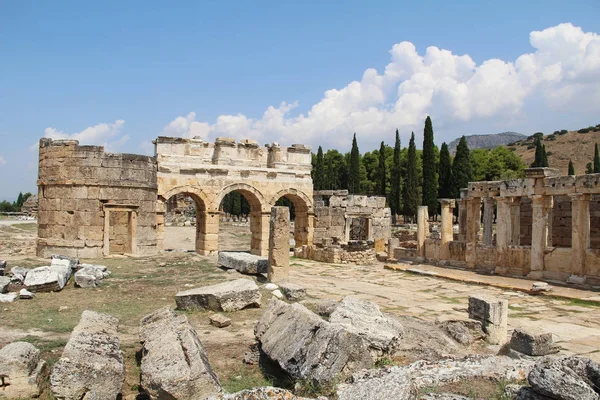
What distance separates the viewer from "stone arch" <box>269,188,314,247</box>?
82.4ft

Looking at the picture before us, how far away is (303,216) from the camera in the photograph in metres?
25.6

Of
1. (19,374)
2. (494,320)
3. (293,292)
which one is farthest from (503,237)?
(19,374)

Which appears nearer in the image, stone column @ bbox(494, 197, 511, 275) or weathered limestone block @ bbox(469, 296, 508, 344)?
weathered limestone block @ bbox(469, 296, 508, 344)

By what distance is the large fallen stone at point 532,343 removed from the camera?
757 centimetres

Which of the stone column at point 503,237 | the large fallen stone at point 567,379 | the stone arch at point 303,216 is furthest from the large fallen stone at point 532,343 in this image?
the stone arch at point 303,216

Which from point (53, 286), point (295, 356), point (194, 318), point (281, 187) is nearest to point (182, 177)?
point (281, 187)

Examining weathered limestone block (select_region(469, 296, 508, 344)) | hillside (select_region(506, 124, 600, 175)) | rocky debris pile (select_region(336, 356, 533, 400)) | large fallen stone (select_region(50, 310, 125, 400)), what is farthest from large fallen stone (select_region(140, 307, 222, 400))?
hillside (select_region(506, 124, 600, 175))

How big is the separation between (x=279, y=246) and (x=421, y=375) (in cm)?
730

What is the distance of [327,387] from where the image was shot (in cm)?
564

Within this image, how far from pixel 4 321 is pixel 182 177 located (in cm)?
1377

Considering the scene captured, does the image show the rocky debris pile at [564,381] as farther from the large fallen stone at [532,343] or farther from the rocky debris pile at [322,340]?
the large fallen stone at [532,343]

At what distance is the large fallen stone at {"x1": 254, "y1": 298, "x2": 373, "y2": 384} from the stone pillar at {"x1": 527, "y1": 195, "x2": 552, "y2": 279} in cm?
1265

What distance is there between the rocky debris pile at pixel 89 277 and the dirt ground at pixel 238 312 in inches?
9.9

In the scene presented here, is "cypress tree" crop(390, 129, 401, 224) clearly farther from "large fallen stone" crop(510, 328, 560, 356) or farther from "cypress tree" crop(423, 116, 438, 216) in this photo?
"large fallen stone" crop(510, 328, 560, 356)
